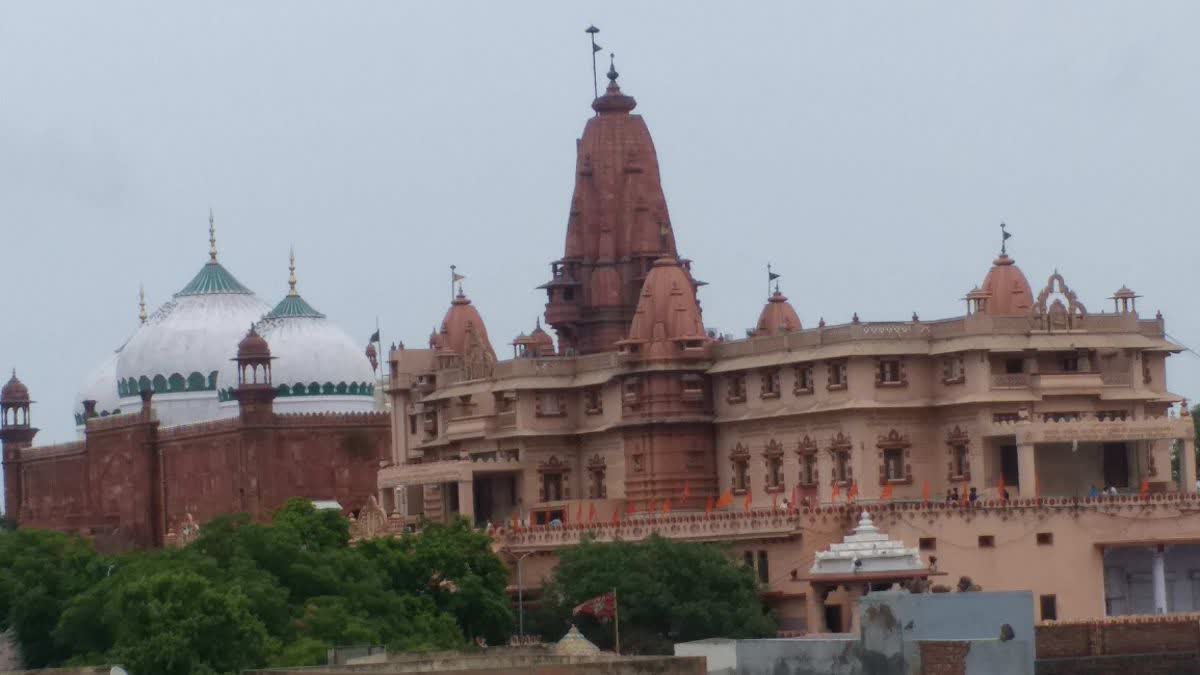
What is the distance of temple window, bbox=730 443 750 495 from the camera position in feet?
294

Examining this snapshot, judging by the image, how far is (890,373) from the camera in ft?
283

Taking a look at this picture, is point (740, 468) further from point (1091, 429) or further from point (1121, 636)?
point (1121, 636)

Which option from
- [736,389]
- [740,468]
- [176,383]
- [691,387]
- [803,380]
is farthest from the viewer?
[176,383]

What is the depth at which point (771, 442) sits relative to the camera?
88.8m

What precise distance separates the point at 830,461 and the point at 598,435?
10022mm

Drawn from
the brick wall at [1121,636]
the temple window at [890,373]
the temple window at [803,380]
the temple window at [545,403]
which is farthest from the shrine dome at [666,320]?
the brick wall at [1121,636]

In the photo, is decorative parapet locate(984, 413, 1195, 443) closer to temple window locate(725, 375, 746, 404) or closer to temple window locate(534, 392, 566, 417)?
temple window locate(725, 375, 746, 404)

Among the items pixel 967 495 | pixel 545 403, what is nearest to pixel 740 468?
pixel 545 403

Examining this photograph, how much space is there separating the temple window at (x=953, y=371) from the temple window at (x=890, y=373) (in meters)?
1.11

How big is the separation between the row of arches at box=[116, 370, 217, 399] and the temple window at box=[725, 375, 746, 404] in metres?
32.8

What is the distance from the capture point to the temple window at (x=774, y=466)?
8831cm

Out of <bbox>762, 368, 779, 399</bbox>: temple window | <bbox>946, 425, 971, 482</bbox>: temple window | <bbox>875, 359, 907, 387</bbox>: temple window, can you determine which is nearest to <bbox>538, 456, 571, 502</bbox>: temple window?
<bbox>762, 368, 779, 399</bbox>: temple window

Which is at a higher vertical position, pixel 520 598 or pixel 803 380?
pixel 803 380

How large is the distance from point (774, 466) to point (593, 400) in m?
8.30
